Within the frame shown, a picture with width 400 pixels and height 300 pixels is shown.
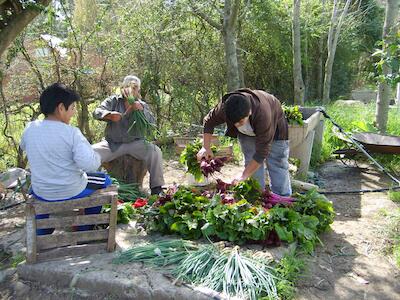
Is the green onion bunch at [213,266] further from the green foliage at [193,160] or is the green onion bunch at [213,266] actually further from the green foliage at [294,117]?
the green foliage at [294,117]

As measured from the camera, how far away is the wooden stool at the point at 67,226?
3.07 metres

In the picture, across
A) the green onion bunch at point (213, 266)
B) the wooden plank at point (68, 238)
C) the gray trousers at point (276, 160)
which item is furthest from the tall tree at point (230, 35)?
the wooden plank at point (68, 238)

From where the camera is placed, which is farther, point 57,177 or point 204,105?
point 204,105

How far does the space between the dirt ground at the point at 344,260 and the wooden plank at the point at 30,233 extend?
0.21 m

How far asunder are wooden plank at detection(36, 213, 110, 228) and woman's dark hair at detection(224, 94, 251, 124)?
130 centimetres

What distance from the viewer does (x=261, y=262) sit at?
313 cm

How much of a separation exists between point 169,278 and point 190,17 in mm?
7253

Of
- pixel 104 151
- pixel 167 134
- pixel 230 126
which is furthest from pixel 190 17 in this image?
pixel 230 126

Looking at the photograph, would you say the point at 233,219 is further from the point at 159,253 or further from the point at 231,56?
the point at 231,56

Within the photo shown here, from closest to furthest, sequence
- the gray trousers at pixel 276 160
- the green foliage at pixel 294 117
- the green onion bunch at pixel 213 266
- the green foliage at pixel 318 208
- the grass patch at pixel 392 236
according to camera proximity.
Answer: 1. the green onion bunch at pixel 213 266
2. the grass patch at pixel 392 236
3. the green foliage at pixel 318 208
4. the gray trousers at pixel 276 160
5. the green foliage at pixel 294 117

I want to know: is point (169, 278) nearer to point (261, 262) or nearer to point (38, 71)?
point (261, 262)

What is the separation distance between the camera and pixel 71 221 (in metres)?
3.17

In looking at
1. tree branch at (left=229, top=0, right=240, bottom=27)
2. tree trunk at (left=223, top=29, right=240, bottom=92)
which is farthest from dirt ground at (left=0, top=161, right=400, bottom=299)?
tree branch at (left=229, top=0, right=240, bottom=27)

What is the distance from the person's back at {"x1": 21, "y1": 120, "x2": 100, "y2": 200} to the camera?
2979mm
